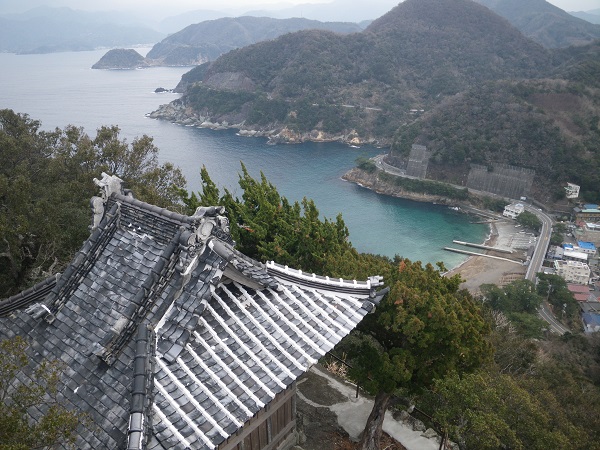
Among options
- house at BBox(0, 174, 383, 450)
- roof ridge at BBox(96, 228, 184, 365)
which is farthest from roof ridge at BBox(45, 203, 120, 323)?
roof ridge at BBox(96, 228, 184, 365)

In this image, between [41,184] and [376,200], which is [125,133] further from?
[41,184]

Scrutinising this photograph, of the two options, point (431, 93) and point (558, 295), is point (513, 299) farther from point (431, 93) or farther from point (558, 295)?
point (431, 93)

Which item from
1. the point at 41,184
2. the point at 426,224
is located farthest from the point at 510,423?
the point at 426,224

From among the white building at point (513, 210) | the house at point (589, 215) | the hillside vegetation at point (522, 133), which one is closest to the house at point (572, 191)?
the hillside vegetation at point (522, 133)

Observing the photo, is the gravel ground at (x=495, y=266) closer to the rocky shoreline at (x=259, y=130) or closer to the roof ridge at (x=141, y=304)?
the rocky shoreline at (x=259, y=130)

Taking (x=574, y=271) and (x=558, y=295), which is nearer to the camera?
(x=558, y=295)

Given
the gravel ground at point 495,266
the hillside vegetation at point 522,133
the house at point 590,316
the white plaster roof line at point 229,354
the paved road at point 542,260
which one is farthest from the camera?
the hillside vegetation at point 522,133

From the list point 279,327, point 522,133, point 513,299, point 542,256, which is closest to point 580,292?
point 542,256

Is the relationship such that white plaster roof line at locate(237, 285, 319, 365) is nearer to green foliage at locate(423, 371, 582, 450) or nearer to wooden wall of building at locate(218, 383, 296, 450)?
wooden wall of building at locate(218, 383, 296, 450)
